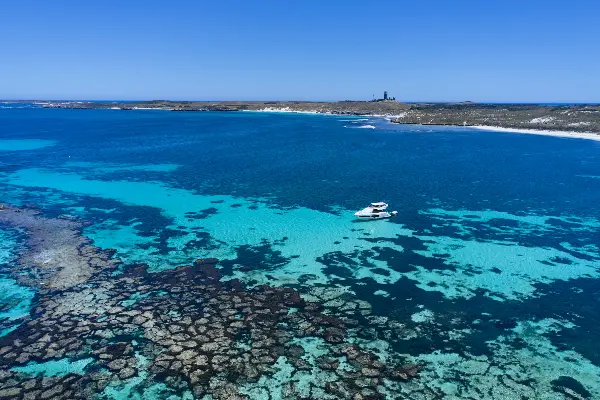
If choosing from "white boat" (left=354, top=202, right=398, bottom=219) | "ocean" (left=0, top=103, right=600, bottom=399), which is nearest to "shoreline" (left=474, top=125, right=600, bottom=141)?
"ocean" (left=0, top=103, right=600, bottom=399)

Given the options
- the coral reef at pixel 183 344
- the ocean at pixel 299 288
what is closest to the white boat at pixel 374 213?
the ocean at pixel 299 288

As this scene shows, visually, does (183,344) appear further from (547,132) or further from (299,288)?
(547,132)

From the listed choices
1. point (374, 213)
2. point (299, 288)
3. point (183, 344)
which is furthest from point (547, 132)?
point (183, 344)

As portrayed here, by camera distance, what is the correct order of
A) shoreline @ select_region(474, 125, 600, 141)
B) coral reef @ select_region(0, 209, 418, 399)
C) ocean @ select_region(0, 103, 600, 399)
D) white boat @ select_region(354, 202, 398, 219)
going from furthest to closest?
1. shoreline @ select_region(474, 125, 600, 141)
2. white boat @ select_region(354, 202, 398, 219)
3. ocean @ select_region(0, 103, 600, 399)
4. coral reef @ select_region(0, 209, 418, 399)

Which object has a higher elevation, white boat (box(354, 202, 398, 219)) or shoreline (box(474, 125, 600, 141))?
shoreline (box(474, 125, 600, 141))

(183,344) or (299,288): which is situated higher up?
(299,288)

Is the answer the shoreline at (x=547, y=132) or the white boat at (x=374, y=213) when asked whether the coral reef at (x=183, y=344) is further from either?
the shoreline at (x=547, y=132)

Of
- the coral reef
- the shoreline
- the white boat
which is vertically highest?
the shoreline

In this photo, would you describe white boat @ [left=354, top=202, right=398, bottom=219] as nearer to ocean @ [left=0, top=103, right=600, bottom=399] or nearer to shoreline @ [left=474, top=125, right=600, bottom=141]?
ocean @ [left=0, top=103, right=600, bottom=399]

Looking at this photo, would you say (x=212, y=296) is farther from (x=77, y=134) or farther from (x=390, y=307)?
(x=77, y=134)
